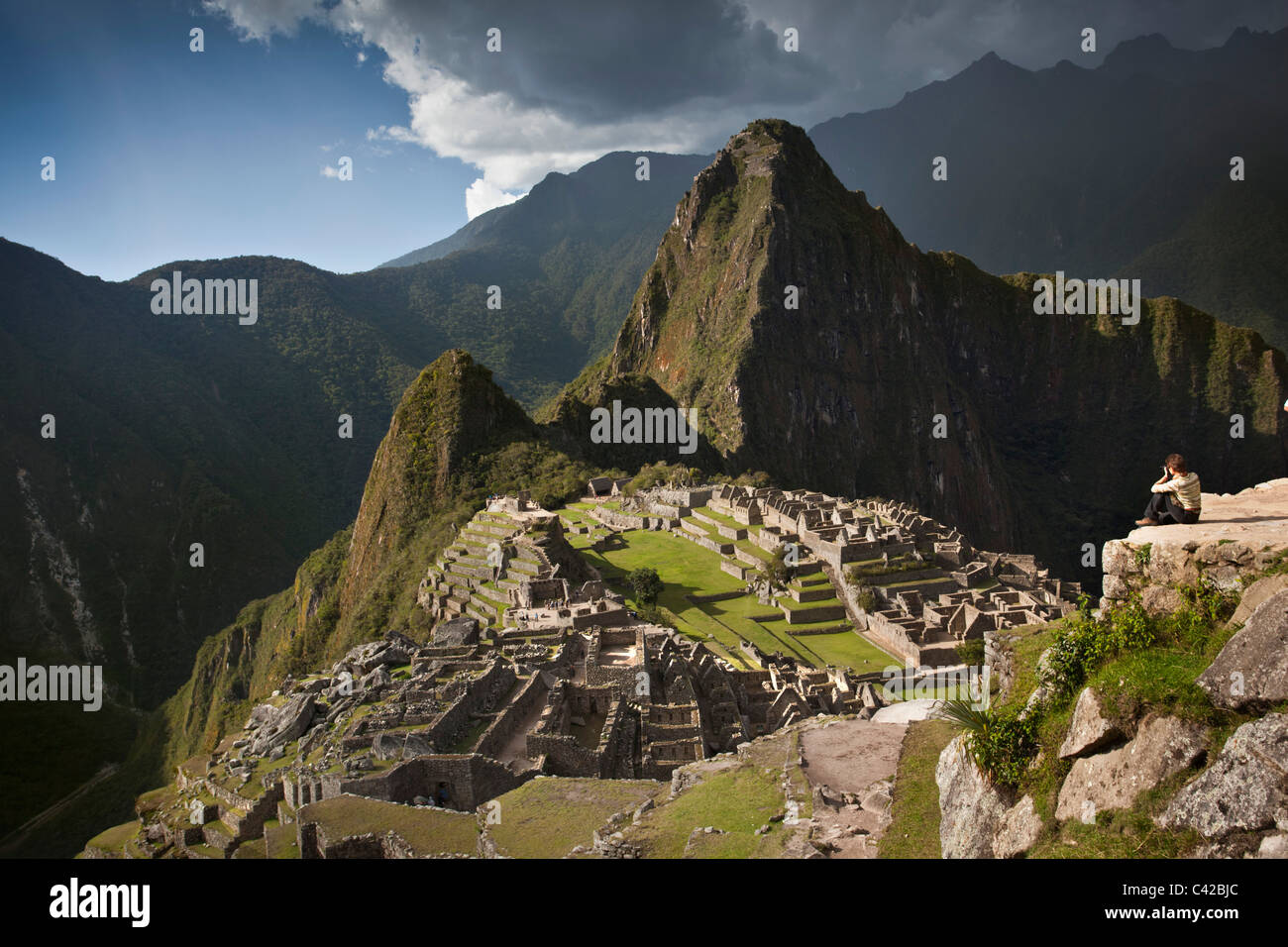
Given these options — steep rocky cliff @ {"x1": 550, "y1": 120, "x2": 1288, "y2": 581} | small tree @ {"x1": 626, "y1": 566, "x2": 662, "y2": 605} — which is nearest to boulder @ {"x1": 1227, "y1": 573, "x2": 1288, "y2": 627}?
small tree @ {"x1": 626, "y1": 566, "x2": 662, "y2": 605}

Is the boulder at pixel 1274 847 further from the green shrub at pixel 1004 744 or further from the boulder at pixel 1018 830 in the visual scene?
the green shrub at pixel 1004 744

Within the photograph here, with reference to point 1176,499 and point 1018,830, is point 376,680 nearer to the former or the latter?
point 1018,830

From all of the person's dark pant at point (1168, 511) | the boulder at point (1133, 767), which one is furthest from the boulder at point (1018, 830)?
the person's dark pant at point (1168, 511)

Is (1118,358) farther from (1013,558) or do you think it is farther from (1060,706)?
(1060,706)

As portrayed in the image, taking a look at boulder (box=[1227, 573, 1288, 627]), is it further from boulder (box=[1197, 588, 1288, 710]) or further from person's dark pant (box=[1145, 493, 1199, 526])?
person's dark pant (box=[1145, 493, 1199, 526])

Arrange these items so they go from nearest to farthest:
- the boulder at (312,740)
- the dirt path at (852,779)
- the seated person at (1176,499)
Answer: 1. the seated person at (1176,499)
2. the dirt path at (852,779)
3. the boulder at (312,740)

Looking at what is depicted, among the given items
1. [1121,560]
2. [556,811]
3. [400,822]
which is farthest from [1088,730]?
[400,822]

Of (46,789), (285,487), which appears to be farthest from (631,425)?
(46,789)

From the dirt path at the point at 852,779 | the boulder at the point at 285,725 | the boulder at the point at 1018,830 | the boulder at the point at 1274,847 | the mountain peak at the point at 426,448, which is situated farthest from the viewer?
the mountain peak at the point at 426,448
